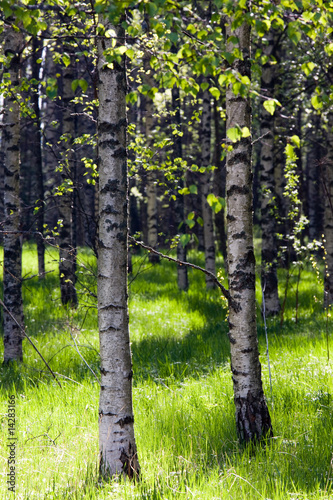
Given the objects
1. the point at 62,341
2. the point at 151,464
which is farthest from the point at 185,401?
the point at 62,341

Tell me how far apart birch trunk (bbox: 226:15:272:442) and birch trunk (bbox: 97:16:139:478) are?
0.98 metres

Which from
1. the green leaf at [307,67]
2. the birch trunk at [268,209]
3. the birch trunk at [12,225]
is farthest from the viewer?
the birch trunk at [268,209]

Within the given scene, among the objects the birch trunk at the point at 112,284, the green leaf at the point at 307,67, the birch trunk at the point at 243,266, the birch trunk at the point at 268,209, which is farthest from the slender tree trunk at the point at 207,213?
the green leaf at the point at 307,67

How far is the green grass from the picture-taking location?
3.10 m

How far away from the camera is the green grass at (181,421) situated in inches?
122

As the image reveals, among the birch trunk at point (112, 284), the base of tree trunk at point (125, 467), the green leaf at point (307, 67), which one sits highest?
the green leaf at point (307, 67)

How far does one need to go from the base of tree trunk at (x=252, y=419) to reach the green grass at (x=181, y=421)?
0.12 m

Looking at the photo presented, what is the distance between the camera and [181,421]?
421 centimetres

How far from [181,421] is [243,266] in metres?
1.69

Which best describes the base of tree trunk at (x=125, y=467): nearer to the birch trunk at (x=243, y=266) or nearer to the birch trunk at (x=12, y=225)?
the birch trunk at (x=243, y=266)

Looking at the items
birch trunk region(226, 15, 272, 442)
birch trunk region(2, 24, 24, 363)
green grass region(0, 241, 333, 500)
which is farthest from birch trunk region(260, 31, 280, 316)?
birch trunk region(226, 15, 272, 442)

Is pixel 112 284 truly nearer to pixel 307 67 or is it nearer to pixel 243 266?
pixel 243 266

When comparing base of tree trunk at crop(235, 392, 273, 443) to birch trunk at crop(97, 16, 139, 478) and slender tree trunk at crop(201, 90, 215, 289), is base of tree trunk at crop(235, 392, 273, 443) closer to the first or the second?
birch trunk at crop(97, 16, 139, 478)

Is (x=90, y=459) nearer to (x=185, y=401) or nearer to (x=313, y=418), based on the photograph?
(x=185, y=401)
